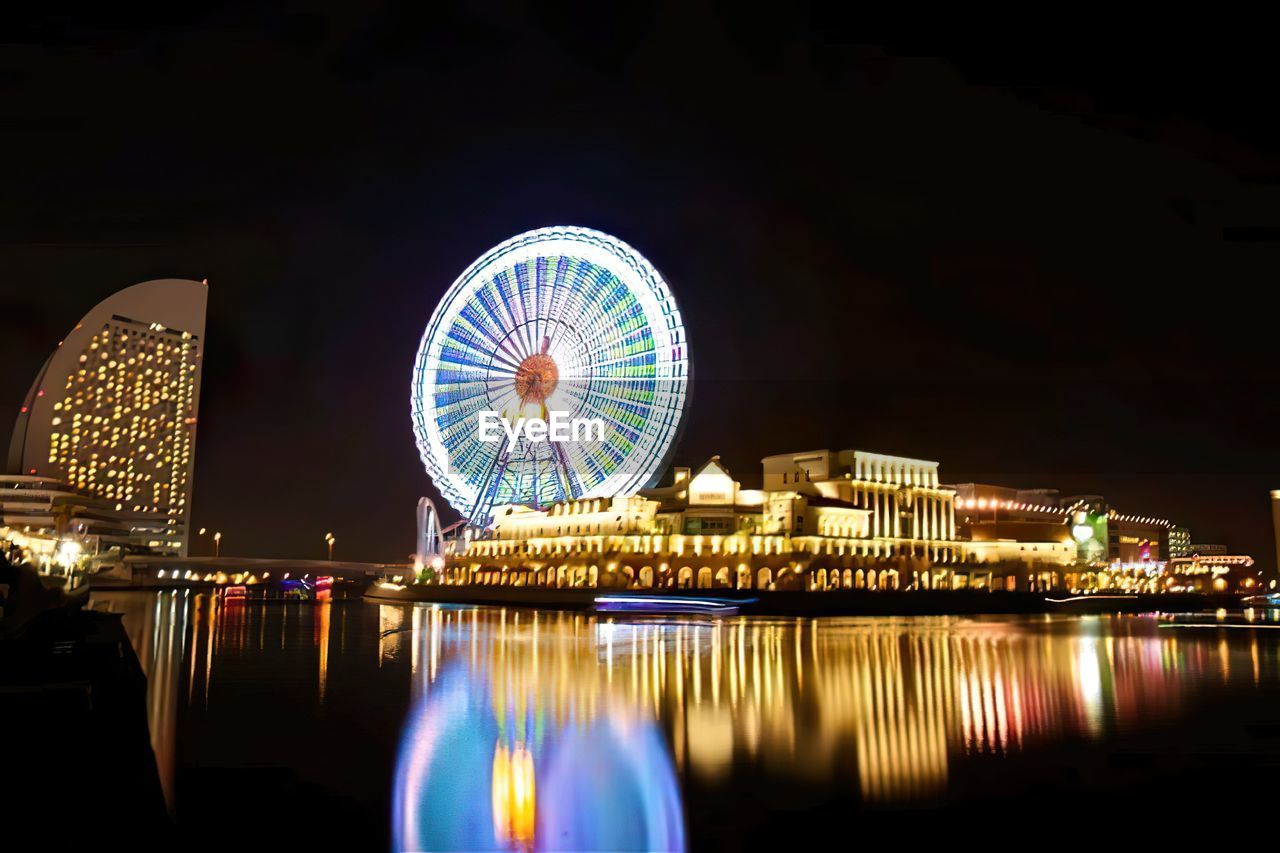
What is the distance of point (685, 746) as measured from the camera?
1041 cm

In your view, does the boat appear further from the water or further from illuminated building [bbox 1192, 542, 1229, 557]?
illuminated building [bbox 1192, 542, 1229, 557]

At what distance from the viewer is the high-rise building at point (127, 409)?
385 feet

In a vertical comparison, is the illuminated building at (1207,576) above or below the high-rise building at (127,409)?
below

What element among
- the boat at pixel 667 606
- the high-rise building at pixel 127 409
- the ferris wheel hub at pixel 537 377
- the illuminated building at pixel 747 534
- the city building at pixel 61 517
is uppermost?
the high-rise building at pixel 127 409

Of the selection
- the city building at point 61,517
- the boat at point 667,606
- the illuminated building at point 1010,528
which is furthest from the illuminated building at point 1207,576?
the city building at point 61,517

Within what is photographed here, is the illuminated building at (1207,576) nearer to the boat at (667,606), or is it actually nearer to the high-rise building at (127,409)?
the boat at (667,606)

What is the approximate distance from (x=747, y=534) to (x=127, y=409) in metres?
95.8

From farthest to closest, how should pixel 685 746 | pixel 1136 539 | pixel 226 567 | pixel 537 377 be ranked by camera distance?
pixel 226 567 < pixel 1136 539 < pixel 537 377 < pixel 685 746

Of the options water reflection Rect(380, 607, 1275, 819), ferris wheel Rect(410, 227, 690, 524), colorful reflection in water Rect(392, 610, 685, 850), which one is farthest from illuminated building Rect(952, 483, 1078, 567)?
colorful reflection in water Rect(392, 610, 685, 850)

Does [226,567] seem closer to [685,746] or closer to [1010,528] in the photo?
[1010,528]

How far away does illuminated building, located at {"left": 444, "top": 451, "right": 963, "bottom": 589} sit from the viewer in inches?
2372

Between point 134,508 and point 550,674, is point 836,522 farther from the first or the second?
point 134,508

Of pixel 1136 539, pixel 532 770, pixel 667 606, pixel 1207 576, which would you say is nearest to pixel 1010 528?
pixel 1136 539

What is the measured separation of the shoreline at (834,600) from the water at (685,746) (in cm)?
3189
